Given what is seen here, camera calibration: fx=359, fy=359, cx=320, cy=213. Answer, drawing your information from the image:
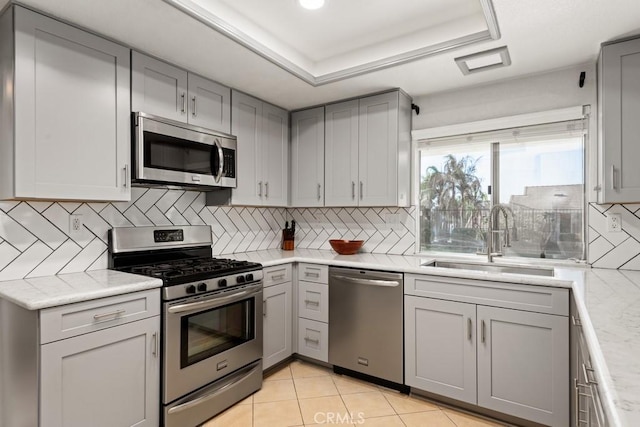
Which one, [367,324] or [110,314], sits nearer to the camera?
[110,314]

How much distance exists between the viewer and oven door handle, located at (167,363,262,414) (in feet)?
6.68

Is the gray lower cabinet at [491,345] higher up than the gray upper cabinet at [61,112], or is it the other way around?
the gray upper cabinet at [61,112]

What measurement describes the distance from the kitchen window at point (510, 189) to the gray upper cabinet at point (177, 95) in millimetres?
1736

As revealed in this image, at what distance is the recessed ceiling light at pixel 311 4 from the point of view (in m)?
2.07

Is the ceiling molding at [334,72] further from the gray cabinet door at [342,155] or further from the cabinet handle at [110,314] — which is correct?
the cabinet handle at [110,314]

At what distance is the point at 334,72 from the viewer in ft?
9.14

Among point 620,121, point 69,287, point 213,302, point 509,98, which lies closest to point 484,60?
point 509,98

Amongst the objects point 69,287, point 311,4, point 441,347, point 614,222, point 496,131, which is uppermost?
point 311,4

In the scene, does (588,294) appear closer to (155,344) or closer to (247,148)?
(155,344)

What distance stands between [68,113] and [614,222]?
3383 millimetres

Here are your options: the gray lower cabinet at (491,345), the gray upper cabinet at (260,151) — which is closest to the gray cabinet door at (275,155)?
the gray upper cabinet at (260,151)

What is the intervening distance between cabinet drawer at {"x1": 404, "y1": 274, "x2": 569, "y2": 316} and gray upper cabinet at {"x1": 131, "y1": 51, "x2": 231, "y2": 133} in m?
1.86

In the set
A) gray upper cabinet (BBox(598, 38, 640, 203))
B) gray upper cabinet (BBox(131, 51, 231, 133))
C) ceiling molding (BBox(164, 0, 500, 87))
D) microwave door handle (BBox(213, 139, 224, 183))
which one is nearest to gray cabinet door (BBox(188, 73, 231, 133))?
gray upper cabinet (BBox(131, 51, 231, 133))

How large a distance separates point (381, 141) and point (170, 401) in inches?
93.9
